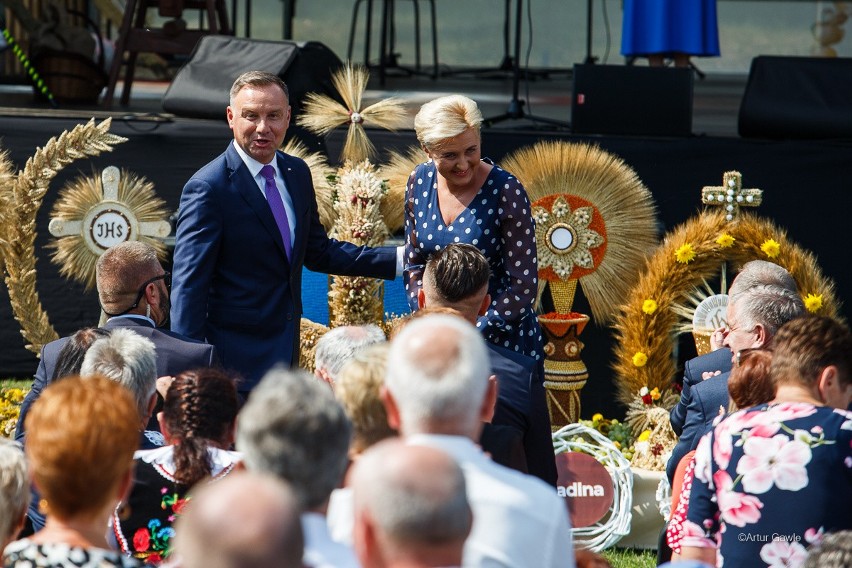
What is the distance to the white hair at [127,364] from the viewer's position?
268cm

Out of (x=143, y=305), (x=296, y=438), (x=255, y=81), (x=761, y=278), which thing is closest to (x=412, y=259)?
(x=255, y=81)

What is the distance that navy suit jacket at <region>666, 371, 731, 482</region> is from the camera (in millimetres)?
3260

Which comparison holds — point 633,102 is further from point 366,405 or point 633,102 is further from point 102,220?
point 366,405

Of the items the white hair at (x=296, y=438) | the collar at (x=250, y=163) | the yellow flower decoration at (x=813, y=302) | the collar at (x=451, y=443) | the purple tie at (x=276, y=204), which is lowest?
the yellow flower decoration at (x=813, y=302)

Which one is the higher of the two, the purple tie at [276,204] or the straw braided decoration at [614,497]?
the purple tie at [276,204]

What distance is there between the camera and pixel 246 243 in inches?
150

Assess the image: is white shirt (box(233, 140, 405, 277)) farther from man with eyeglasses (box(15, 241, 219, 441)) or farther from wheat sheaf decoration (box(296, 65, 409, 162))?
wheat sheaf decoration (box(296, 65, 409, 162))

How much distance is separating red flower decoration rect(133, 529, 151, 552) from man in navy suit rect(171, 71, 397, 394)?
4.12 feet

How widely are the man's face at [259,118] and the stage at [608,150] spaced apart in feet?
5.40

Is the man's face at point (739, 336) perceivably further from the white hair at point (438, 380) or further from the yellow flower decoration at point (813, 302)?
the yellow flower decoration at point (813, 302)

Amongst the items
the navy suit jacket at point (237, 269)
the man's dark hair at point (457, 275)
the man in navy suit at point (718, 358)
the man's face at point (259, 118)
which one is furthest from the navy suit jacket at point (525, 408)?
the man's face at point (259, 118)

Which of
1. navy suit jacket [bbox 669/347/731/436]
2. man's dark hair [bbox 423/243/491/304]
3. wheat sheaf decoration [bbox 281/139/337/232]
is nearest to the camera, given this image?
man's dark hair [bbox 423/243/491/304]

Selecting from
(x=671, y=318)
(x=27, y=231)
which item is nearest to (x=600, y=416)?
(x=671, y=318)

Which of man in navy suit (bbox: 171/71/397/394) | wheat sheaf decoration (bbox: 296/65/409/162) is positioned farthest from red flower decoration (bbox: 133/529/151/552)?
wheat sheaf decoration (bbox: 296/65/409/162)
